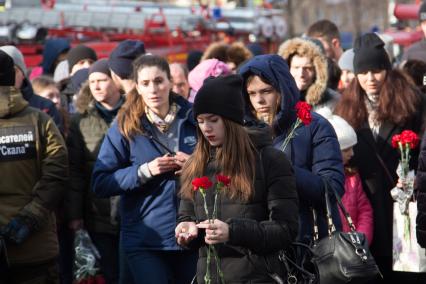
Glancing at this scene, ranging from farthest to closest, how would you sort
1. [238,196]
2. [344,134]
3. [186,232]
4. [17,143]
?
[344,134] → [17,143] → [238,196] → [186,232]

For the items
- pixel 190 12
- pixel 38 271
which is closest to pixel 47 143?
pixel 38 271

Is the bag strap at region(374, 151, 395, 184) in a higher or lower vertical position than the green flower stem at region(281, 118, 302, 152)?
lower

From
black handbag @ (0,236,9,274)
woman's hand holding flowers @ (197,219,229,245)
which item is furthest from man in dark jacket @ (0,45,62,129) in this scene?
woman's hand holding flowers @ (197,219,229,245)

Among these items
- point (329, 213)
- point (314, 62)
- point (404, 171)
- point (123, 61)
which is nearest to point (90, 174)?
point (123, 61)

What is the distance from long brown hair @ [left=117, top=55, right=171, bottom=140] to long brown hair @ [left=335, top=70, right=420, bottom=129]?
5.36 ft

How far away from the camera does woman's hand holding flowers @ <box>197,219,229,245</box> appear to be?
228 inches

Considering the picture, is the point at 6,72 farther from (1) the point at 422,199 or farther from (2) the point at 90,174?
(1) the point at 422,199

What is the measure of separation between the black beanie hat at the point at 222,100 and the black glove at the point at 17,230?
2.14 meters

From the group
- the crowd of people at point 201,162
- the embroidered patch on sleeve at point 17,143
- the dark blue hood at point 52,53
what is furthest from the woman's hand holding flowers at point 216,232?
the dark blue hood at point 52,53

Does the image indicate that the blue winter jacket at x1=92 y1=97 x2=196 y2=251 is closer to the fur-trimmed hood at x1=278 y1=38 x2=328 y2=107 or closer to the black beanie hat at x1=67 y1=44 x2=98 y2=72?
the fur-trimmed hood at x1=278 y1=38 x2=328 y2=107

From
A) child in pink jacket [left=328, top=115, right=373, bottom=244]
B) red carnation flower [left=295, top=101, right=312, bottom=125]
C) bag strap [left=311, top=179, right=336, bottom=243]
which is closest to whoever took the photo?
bag strap [left=311, top=179, right=336, bottom=243]

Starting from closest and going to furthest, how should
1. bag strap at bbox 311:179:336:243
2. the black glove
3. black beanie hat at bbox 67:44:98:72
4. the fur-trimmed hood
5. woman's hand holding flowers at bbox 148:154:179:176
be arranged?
bag strap at bbox 311:179:336:243, woman's hand holding flowers at bbox 148:154:179:176, the black glove, the fur-trimmed hood, black beanie hat at bbox 67:44:98:72

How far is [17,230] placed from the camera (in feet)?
25.9

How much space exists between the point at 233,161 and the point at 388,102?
124 inches
